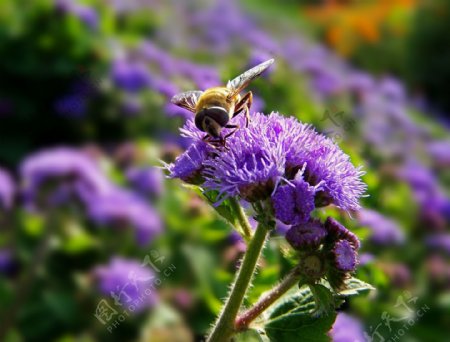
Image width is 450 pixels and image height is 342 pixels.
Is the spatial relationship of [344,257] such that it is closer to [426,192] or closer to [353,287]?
[353,287]

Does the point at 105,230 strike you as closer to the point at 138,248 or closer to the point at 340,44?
the point at 138,248

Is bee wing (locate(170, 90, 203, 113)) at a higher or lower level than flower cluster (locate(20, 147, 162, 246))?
higher

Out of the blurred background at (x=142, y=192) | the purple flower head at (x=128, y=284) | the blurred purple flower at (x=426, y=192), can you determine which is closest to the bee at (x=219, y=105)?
the blurred background at (x=142, y=192)

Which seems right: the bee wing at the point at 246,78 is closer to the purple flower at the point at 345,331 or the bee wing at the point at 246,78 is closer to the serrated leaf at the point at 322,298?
the serrated leaf at the point at 322,298

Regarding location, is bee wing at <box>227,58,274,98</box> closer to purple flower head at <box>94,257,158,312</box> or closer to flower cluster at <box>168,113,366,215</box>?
flower cluster at <box>168,113,366,215</box>

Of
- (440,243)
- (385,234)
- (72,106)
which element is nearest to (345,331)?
(385,234)

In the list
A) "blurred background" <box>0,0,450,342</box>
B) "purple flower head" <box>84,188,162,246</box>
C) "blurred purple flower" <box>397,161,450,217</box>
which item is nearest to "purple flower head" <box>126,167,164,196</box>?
"blurred background" <box>0,0,450,342</box>
